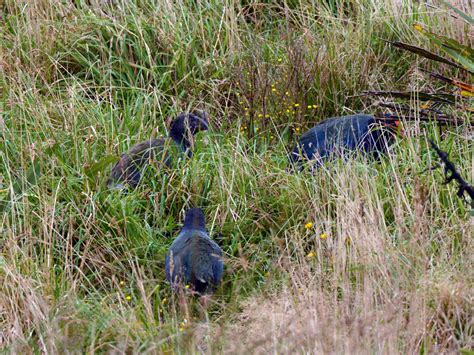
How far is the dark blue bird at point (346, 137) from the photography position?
21.1ft

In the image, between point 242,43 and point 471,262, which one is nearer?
point 471,262

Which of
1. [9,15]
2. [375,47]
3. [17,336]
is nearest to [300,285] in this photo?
[17,336]

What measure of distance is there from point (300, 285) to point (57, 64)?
368 cm

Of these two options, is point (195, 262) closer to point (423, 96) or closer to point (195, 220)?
point (195, 220)

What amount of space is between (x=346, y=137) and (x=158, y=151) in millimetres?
1201

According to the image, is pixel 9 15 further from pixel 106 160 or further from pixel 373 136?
pixel 373 136

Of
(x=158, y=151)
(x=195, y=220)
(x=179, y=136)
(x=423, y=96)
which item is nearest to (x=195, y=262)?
(x=195, y=220)

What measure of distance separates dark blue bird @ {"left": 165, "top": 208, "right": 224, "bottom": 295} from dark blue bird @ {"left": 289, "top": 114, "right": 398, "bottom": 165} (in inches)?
48.6

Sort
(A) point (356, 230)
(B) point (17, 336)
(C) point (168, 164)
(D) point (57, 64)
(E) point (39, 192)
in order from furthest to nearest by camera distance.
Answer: (D) point (57, 64), (C) point (168, 164), (E) point (39, 192), (A) point (356, 230), (B) point (17, 336)

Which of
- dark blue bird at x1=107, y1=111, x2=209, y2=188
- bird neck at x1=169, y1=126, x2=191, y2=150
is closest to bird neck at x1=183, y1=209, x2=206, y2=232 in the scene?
dark blue bird at x1=107, y1=111, x2=209, y2=188

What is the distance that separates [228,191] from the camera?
5.97 meters

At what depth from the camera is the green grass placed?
433 centimetres

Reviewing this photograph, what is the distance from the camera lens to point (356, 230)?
4762 mm

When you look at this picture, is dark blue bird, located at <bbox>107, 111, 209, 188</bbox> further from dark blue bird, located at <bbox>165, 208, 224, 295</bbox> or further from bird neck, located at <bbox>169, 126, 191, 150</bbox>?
dark blue bird, located at <bbox>165, 208, 224, 295</bbox>
